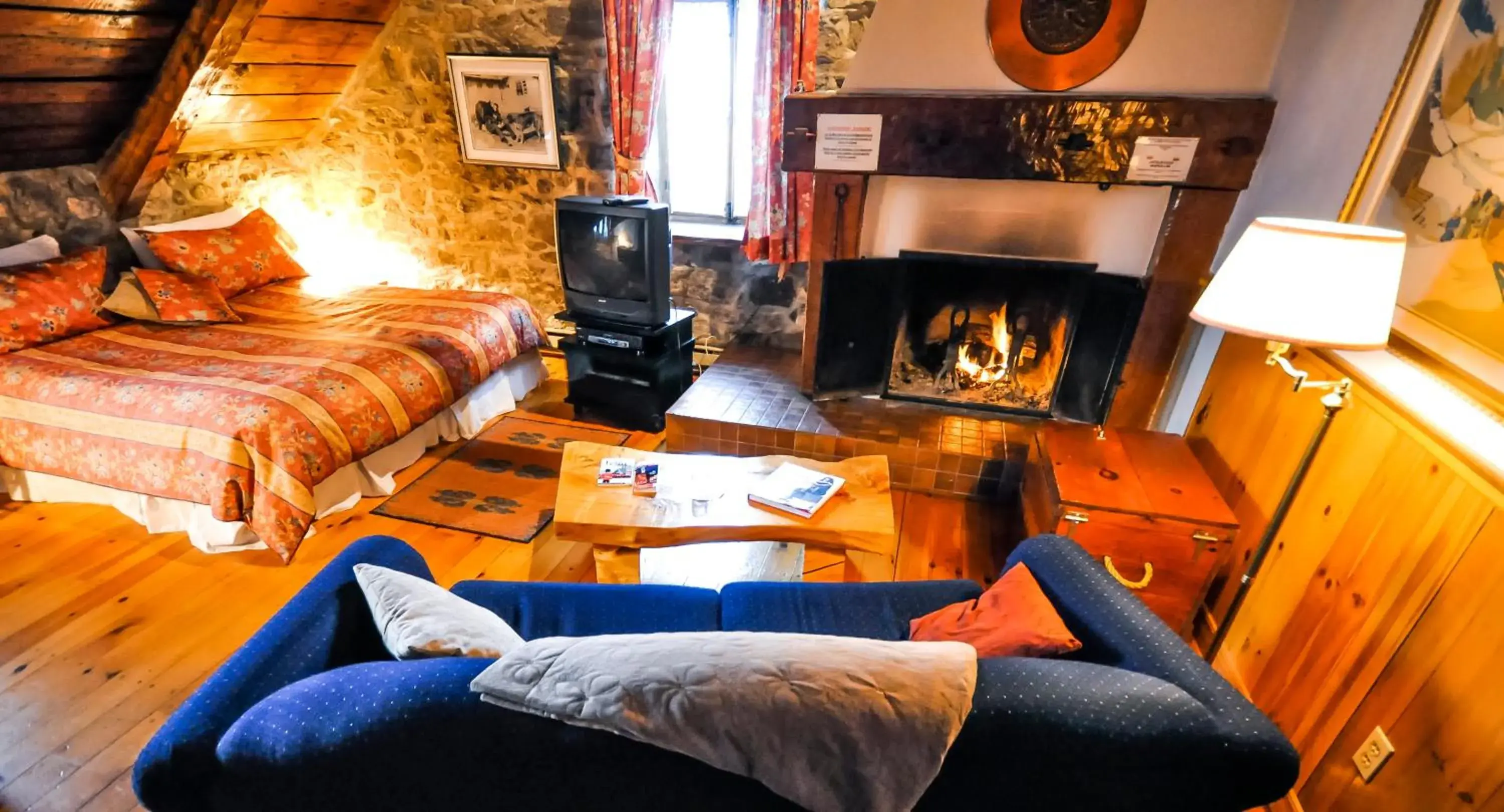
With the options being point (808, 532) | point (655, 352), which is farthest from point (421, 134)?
point (808, 532)

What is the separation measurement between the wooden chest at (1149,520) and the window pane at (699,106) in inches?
93.0

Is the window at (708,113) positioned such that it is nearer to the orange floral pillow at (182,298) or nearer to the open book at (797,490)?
the open book at (797,490)

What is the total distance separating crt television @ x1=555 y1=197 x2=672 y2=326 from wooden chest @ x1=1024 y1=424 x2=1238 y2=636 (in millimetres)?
1804

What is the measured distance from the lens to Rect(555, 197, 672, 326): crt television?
2.91m

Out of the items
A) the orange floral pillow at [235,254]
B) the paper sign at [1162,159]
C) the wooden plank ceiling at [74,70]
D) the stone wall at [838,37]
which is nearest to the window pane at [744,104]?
the stone wall at [838,37]

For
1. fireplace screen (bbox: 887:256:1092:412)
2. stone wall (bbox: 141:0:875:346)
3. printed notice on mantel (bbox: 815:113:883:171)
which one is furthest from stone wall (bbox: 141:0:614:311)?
fireplace screen (bbox: 887:256:1092:412)

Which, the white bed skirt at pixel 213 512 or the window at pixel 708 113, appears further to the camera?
the window at pixel 708 113

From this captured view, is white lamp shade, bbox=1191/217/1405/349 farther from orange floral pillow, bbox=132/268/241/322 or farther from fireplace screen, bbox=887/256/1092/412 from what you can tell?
orange floral pillow, bbox=132/268/241/322

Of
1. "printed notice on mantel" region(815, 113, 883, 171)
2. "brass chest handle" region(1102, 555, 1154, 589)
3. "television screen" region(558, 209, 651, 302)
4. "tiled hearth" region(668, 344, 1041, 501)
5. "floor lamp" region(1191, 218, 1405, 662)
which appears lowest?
"tiled hearth" region(668, 344, 1041, 501)

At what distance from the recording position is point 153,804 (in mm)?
858

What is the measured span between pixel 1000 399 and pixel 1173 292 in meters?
0.78

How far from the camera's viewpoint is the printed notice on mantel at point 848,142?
242cm

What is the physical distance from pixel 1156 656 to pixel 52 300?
3.85 metres

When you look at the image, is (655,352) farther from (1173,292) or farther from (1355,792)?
(1355,792)
